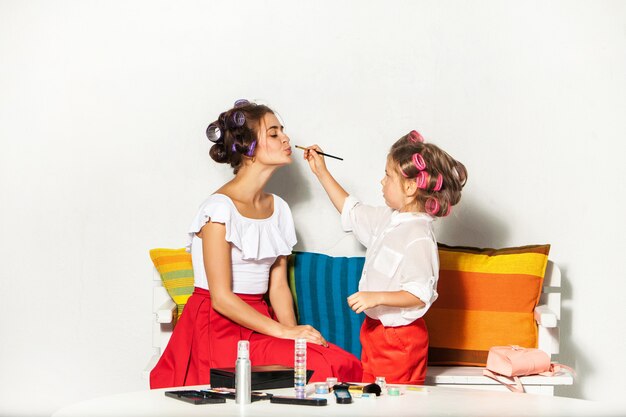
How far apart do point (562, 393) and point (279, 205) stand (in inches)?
55.2

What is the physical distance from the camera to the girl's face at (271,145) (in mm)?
3313

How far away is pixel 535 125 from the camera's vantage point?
370 cm

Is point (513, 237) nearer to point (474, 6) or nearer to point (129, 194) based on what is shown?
point (474, 6)

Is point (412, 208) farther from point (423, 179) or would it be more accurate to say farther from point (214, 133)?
point (214, 133)

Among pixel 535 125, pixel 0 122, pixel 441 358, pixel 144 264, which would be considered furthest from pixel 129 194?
pixel 535 125

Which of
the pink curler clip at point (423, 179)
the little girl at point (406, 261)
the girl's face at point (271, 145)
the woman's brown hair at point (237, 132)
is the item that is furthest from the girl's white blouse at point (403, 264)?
the woman's brown hair at point (237, 132)

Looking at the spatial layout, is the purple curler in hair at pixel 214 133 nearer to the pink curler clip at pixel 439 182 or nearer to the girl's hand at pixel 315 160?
the girl's hand at pixel 315 160

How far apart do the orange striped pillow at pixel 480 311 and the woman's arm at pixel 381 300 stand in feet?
1.61

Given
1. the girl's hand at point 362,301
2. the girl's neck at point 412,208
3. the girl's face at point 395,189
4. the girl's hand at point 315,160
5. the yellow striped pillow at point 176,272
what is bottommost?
the girl's hand at point 362,301

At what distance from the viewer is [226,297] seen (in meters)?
3.11

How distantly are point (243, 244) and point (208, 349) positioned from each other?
38 centimetres

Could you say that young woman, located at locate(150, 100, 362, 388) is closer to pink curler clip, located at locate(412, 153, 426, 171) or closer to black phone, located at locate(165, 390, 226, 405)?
pink curler clip, located at locate(412, 153, 426, 171)

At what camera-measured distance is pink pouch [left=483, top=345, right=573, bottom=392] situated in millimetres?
3115

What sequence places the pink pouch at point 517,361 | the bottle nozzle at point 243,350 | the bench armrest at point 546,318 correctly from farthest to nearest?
the bench armrest at point 546,318 → the pink pouch at point 517,361 → the bottle nozzle at point 243,350
